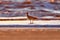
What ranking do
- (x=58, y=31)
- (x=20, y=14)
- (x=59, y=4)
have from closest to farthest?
(x=58, y=31), (x=20, y=14), (x=59, y=4)

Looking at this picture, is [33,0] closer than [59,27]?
No

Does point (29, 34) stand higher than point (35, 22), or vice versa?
point (35, 22)

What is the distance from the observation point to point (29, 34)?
1702mm

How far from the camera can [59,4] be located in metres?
1.98

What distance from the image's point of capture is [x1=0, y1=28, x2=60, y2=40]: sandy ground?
168 cm

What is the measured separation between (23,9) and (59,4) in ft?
1.53

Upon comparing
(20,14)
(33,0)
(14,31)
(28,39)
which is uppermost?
(33,0)

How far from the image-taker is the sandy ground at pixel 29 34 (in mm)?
1679

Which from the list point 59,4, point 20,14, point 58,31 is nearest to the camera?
point 58,31

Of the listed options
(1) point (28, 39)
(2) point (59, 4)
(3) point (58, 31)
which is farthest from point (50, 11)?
(1) point (28, 39)

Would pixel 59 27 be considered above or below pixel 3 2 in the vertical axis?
below

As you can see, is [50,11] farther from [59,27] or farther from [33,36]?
[33,36]

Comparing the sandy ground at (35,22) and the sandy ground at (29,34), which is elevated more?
the sandy ground at (35,22)

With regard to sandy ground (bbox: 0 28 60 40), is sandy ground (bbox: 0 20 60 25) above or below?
above
